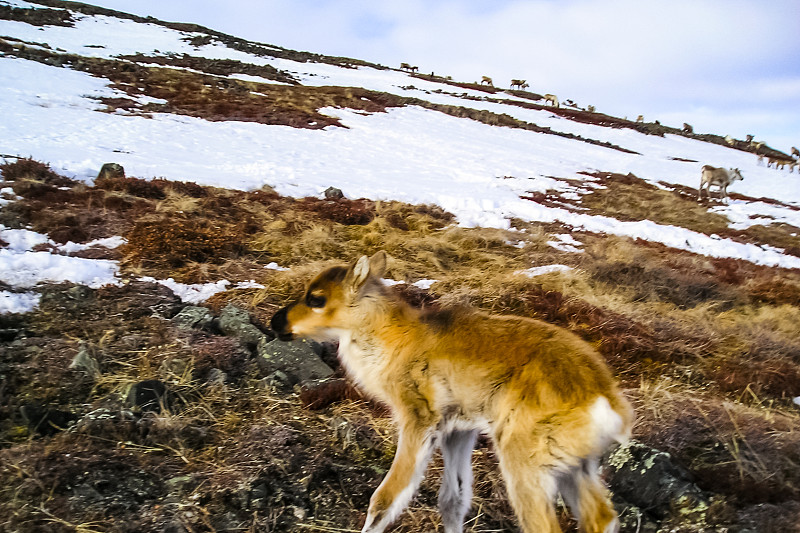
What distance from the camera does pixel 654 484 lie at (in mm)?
3986

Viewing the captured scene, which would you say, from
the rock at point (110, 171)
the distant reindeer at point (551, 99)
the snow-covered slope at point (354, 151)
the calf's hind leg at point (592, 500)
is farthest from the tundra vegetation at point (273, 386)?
the distant reindeer at point (551, 99)

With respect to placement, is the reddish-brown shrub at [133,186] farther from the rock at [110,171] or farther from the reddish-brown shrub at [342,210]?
the reddish-brown shrub at [342,210]

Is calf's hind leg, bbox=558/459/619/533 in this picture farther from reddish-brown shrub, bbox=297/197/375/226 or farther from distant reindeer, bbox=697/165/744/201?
distant reindeer, bbox=697/165/744/201

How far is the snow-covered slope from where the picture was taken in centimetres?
1723

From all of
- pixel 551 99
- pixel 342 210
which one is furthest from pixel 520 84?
pixel 342 210

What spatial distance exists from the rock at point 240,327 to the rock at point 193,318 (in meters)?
0.18

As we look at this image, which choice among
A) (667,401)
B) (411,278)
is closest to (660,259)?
(411,278)

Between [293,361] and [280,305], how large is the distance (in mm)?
1839

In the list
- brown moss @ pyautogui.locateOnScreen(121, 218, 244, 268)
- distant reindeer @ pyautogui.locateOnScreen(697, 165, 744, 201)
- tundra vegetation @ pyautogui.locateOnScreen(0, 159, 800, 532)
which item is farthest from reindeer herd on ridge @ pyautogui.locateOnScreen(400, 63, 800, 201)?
brown moss @ pyautogui.locateOnScreen(121, 218, 244, 268)

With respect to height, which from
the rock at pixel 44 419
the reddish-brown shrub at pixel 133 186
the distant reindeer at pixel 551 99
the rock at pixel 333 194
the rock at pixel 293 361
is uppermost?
the distant reindeer at pixel 551 99

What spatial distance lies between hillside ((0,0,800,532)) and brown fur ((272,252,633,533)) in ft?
3.11

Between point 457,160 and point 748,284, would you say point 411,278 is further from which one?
point 457,160

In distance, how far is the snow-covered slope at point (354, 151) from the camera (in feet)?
56.5

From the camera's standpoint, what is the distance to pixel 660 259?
42.0ft
